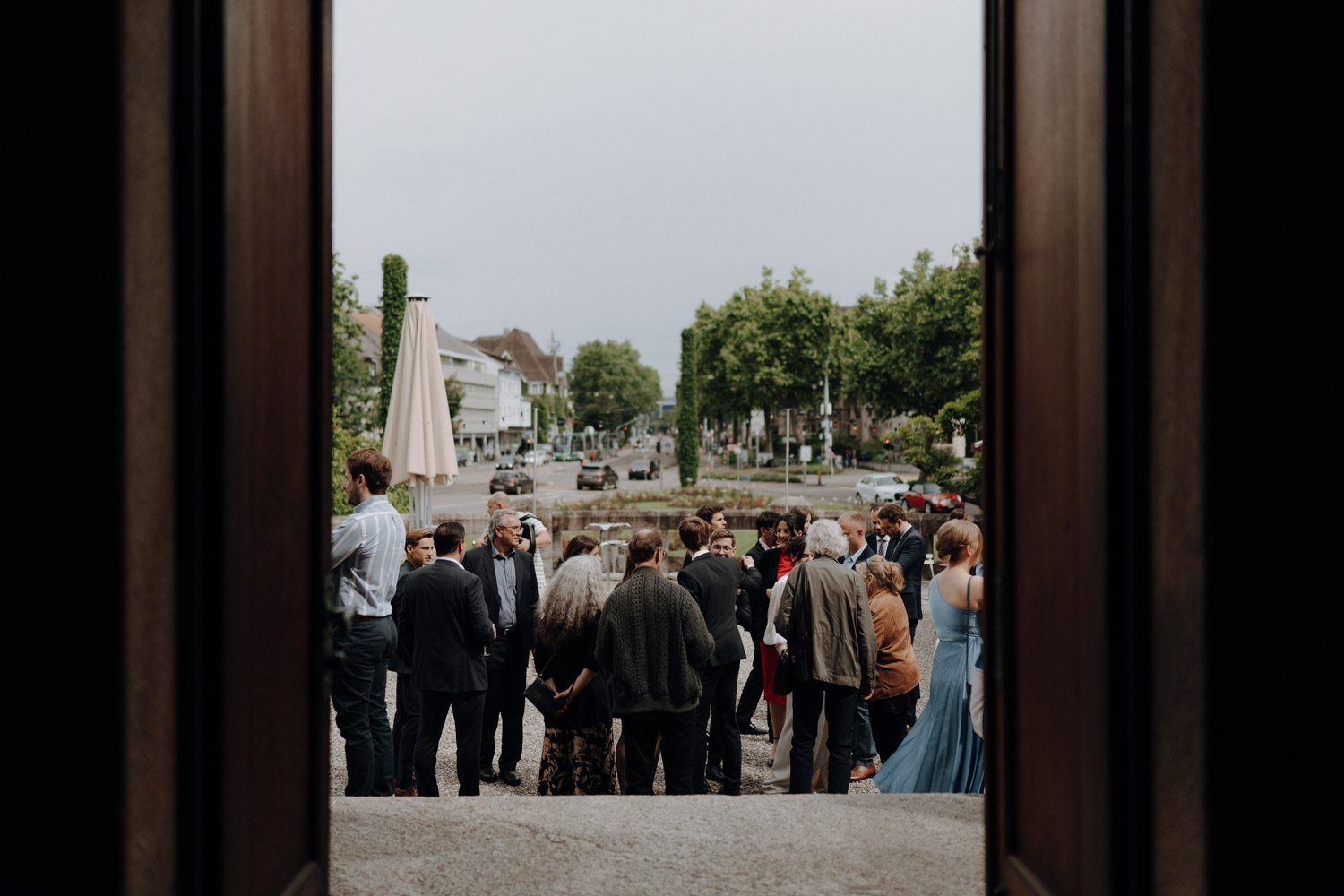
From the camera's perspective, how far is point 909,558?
8250 millimetres

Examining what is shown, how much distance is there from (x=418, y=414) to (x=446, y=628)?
397cm

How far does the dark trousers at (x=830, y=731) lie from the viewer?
19.1 feet

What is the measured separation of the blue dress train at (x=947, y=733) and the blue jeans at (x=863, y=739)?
1411 millimetres

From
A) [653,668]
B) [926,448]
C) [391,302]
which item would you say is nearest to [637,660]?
[653,668]

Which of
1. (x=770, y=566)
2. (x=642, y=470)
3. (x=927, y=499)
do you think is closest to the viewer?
(x=770, y=566)

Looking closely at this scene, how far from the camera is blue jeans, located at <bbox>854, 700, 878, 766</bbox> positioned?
6.89 m

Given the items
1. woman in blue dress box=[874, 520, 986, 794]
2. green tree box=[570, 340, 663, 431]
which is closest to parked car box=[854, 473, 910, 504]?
woman in blue dress box=[874, 520, 986, 794]

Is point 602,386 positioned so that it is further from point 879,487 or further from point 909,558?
point 909,558

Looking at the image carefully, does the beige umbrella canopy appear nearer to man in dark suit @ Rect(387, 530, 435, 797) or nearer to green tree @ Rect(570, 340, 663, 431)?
man in dark suit @ Rect(387, 530, 435, 797)

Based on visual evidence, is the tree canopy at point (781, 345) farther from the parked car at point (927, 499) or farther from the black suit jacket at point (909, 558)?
the black suit jacket at point (909, 558)
